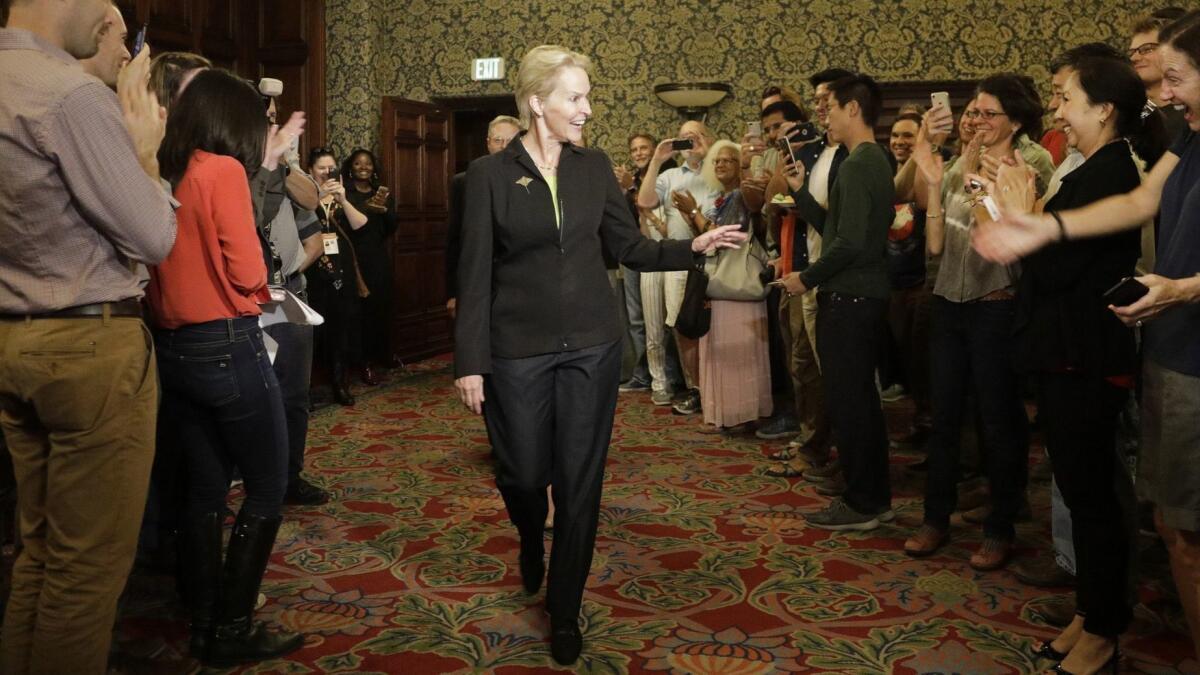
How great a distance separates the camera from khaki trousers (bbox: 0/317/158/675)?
1.87 meters

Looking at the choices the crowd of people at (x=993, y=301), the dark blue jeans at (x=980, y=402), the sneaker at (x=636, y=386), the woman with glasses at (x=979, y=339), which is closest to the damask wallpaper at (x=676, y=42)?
the sneaker at (x=636, y=386)

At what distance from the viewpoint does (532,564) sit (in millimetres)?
3010

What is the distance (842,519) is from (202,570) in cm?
227

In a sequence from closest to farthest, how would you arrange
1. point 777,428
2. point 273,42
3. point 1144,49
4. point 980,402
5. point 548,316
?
point 548,316
point 980,402
point 1144,49
point 777,428
point 273,42

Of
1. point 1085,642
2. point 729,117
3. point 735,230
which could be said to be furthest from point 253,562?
point 729,117

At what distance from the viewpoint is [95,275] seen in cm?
190

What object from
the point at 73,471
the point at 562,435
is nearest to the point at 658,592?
the point at 562,435

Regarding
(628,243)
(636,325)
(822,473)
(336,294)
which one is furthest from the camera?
(636,325)

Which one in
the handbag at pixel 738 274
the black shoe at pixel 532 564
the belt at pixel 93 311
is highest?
the belt at pixel 93 311

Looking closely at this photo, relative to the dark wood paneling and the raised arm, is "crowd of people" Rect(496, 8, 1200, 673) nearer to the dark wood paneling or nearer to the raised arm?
the raised arm

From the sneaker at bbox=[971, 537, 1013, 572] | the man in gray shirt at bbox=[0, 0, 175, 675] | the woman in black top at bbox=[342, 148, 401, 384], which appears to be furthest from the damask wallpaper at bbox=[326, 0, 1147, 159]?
the man in gray shirt at bbox=[0, 0, 175, 675]

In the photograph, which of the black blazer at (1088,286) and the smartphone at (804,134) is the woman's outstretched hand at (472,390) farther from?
the smartphone at (804,134)

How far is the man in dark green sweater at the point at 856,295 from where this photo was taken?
11.6 feet

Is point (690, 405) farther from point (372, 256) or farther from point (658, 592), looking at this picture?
point (658, 592)
